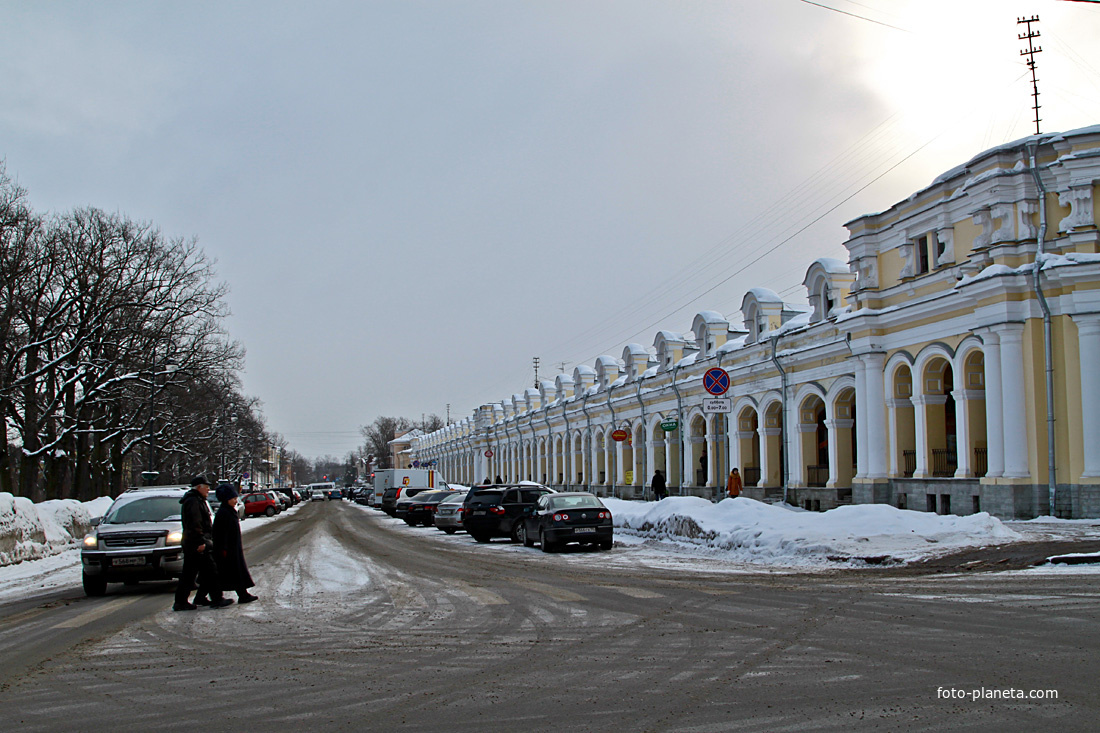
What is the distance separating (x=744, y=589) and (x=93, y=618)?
831 cm

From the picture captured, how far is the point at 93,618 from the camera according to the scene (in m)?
11.3

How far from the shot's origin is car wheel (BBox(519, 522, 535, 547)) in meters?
23.4

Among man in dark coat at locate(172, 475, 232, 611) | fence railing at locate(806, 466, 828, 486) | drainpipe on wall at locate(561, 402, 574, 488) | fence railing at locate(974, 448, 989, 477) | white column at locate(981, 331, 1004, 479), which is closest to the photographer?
man in dark coat at locate(172, 475, 232, 611)

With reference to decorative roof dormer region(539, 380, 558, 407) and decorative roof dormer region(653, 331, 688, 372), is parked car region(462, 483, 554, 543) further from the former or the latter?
decorative roof dormer region(539, 380, 558, 407)

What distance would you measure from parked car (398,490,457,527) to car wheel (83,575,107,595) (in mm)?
21630

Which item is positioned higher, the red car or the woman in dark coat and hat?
the woman in dark coat and hat

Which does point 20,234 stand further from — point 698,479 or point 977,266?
point 977,266

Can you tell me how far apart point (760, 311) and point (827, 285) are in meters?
4.34

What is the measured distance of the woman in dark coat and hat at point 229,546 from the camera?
12.1 meters

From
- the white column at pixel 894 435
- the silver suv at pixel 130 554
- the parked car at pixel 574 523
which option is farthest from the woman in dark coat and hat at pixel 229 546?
the white column at pixel 894 435

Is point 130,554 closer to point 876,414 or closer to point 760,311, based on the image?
point 876,414

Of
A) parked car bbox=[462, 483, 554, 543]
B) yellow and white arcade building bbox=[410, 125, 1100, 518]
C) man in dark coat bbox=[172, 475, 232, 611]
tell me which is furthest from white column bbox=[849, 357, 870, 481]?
man in dark coat bbox=[172, 475, 232, 611]

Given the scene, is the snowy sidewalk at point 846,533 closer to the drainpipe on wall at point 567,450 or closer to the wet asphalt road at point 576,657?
the wet asphalt road at point 576,657

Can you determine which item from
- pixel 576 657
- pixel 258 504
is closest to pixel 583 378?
pixel 258 504
